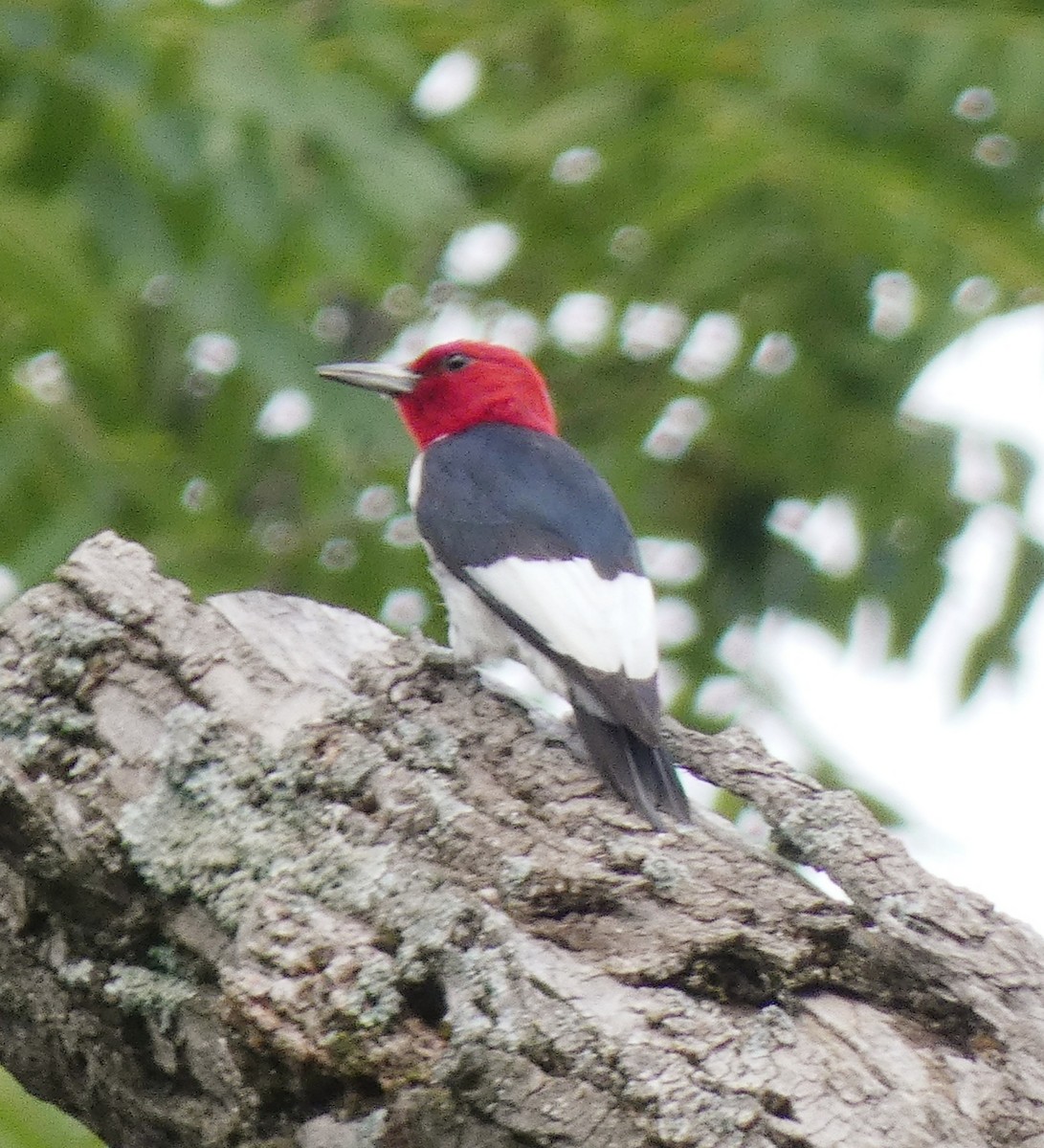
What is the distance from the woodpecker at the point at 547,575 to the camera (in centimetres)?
365

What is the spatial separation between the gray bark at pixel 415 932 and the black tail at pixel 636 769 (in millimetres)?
55

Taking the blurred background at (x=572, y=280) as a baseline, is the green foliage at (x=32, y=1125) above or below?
below

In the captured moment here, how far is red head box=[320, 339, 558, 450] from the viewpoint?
561 cm

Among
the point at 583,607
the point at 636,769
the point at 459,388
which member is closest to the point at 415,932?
the point at 636,769

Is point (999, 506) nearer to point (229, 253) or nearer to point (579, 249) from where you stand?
point (579, 249)

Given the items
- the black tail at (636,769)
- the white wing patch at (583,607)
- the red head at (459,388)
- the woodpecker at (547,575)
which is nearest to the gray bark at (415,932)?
the black tail at (636,769)

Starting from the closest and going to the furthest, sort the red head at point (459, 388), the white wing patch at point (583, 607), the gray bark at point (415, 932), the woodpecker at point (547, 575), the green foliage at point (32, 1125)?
the gray bark at point (415, 932)
the green foliage at point (32, 1125)
the woodpecker at point (547, 575)
the white wing patch at point (583, 607)
the red head at point (459, 388)

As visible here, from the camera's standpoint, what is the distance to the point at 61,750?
2.97 m

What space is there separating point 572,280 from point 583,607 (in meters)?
1.98

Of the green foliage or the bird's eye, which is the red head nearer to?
the bird's eye

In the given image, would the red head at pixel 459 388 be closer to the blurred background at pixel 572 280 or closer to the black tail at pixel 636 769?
the blurred background at pixel 572 280

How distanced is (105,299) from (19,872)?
2.12 m

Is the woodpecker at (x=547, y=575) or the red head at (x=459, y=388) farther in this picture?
the red head at (x=459, y=388)

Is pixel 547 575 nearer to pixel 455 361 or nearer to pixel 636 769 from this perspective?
pixel 636 769
